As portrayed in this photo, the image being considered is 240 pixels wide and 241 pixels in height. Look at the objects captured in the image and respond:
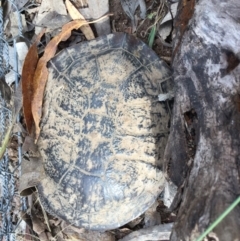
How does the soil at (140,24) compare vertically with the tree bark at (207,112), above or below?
above

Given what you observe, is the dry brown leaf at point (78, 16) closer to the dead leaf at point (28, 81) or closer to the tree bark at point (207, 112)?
the dead leaf at point (28, 81)

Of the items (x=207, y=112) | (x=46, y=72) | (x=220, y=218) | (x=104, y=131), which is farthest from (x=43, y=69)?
(x=220, y=218)

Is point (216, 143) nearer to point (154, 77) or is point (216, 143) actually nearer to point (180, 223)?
point (180, 223)

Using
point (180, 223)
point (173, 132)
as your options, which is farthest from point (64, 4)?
point (180, 223)

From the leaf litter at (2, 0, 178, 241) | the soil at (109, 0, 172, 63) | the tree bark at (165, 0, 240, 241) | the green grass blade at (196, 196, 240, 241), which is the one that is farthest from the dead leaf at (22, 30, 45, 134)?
the green grass blade at (196, 196, 240, 241)

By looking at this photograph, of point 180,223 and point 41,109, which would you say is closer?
point 180,223

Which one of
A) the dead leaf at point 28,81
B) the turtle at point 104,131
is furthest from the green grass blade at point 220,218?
the dead leaf at point 28,81

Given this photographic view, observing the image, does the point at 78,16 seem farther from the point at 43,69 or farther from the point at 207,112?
the point at 207,112
